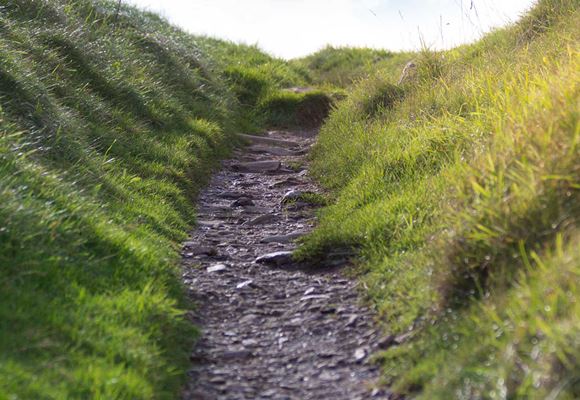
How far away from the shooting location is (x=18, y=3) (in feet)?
38.0

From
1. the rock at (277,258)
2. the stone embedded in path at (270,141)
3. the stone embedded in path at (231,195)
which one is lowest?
the rock at (277,258)

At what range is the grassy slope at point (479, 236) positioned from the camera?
4.07m

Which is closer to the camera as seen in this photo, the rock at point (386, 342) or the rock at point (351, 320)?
the rock at point (386, 342)

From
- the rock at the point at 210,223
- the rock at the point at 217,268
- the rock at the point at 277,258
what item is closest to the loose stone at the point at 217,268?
the rock at the point at 217,268

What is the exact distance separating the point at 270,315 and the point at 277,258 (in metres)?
1.29

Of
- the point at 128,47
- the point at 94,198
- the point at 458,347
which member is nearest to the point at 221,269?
the point at 94,198

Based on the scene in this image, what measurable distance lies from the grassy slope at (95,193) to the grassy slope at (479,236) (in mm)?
1577

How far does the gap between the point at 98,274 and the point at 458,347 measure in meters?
2.61

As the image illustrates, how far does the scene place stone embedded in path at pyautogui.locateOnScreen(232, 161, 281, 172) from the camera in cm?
1198

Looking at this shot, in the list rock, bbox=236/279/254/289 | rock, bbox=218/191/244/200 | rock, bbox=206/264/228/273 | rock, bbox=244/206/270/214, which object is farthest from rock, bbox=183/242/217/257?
rock, bbox=218/191/244/200

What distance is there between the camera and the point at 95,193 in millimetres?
7254

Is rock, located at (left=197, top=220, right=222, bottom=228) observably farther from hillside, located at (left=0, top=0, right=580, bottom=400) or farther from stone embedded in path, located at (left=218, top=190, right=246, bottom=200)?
stone embedded in path, located at (left=218, top=190, right=246, bottom=200)

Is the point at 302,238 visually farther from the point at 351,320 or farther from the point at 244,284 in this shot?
the point at 351,320

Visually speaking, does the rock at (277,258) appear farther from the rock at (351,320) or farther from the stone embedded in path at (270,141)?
the stone embedded in path at (270,141)
